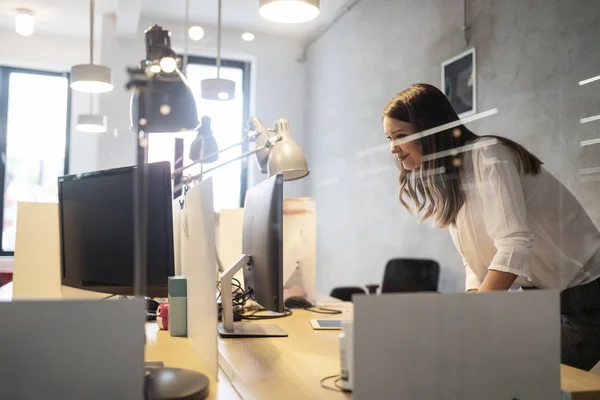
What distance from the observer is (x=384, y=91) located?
3215 millimetres

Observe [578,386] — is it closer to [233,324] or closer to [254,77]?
[233,324]

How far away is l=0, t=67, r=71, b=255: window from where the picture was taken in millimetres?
1720

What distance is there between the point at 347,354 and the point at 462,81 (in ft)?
7.04

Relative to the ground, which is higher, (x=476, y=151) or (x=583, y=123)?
(x=583, y=123)

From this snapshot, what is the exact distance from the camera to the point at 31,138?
191 cm

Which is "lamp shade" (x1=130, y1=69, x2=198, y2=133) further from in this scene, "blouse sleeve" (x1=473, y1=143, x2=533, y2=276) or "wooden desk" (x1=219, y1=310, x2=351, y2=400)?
"blouse sleeve" (x1=473, y1=143, x2=533, y2=276)

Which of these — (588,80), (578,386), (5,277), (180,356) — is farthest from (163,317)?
(588,80)

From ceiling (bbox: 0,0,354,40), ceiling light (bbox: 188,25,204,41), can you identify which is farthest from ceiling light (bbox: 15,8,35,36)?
ceiling light (bbox: 188,25,204,41)

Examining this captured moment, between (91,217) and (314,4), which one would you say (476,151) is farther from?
(91,217)

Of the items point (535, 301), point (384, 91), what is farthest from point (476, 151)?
point (384, 91)

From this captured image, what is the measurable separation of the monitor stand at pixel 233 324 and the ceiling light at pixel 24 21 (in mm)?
1210

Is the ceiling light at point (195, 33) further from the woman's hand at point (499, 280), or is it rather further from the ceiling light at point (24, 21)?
the woman's hand at point (499, 280)

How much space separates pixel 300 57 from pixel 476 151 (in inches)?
88.7

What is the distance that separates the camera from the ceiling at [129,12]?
6.35 ft
